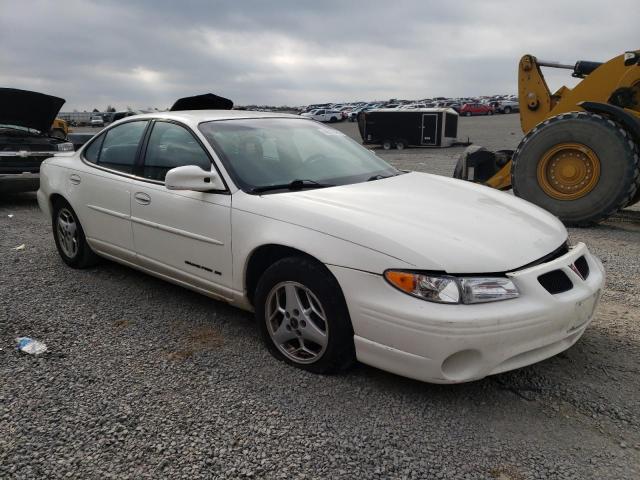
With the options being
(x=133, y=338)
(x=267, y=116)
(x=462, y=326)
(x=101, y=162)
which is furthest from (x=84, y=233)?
(x=462, y=326)

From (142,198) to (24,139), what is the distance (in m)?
6.01

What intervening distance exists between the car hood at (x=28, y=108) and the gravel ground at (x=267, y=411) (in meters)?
5.95

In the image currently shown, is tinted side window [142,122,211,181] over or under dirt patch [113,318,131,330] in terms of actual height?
over

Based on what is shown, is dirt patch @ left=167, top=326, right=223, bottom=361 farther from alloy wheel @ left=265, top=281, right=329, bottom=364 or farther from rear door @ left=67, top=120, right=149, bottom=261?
rear door @ left=67, top=120, right=149, bottom=261

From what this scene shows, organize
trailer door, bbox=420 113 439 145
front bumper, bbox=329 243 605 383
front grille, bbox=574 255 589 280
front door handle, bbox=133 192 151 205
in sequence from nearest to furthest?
front bumper, bbox=329 243 605 383, front grille, bbox=574 255 589 280, front door handle, bbox=133 192 151 205, trailer door, bbox=420 113 439 145

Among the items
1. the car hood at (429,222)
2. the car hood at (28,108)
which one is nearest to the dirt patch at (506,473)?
the car hood at (429,222)

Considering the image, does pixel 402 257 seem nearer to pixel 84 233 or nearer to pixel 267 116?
pixel 267 116

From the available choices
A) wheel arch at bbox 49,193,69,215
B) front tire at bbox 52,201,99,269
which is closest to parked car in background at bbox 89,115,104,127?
wheel arch at bbox 49,193,69,215

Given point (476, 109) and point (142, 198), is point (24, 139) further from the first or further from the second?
point (476, 109)

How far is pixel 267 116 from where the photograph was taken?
14.3 feet

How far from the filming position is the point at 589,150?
679 centimetres

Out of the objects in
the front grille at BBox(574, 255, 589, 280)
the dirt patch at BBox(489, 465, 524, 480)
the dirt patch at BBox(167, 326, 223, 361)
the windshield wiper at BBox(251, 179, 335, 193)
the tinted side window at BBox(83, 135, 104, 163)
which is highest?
the tinted side window at BBox(83, 135, 104, 163)

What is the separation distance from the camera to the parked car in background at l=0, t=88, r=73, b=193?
27.9ft

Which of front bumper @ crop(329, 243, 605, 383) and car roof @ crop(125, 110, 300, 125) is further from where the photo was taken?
car roof @ crop(125, 110, 300, 125)
